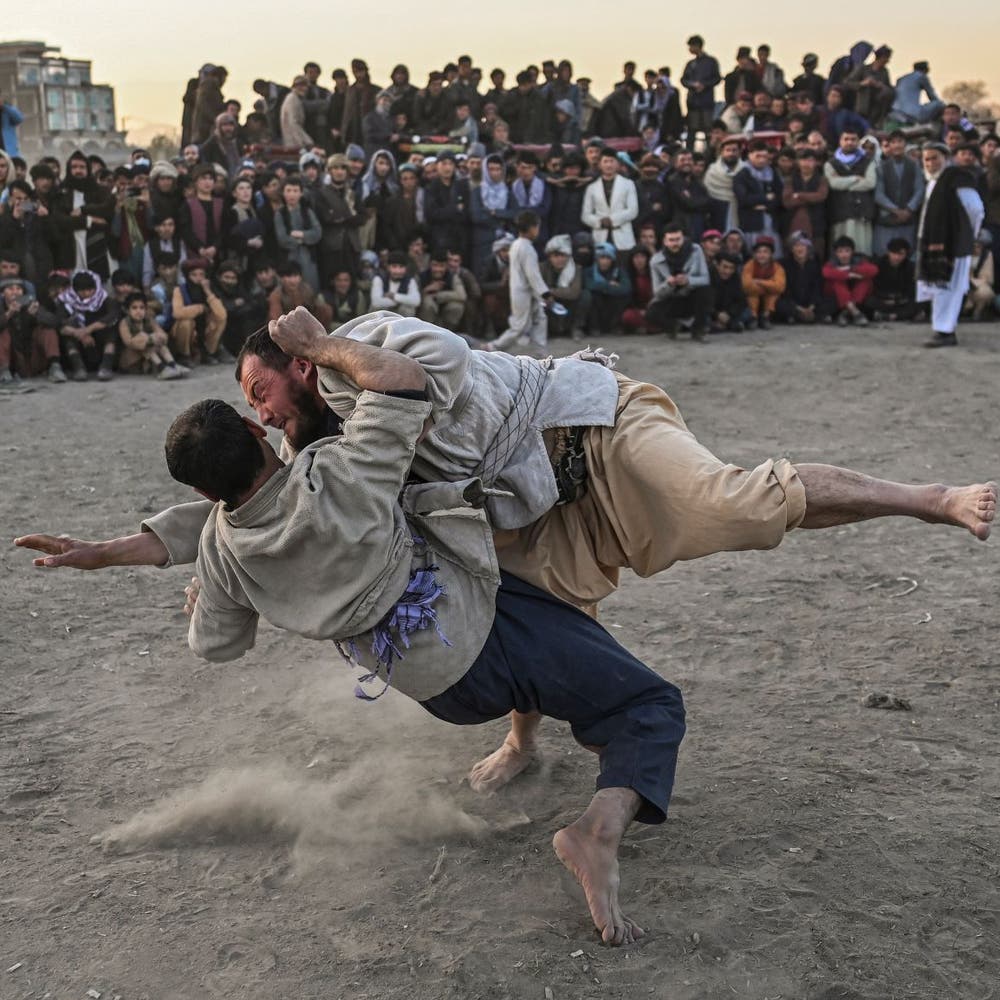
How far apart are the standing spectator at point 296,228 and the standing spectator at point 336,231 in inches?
3.8

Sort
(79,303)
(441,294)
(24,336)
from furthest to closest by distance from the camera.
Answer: (441,294) → (79,303) → (24,336)

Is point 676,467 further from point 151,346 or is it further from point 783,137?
point 783,137

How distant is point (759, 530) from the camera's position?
9.24 ft

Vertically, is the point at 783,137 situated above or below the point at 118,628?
above

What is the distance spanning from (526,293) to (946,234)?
3.79 meters

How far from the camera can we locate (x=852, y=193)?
12672 millimetres

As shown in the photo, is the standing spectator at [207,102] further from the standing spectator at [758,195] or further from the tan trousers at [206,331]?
the standing spectator at [758,195]

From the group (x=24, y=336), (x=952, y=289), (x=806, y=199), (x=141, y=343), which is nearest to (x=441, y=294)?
(x=141, y=343)

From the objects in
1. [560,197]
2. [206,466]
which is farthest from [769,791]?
[560,197]

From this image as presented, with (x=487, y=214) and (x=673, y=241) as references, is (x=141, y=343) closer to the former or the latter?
(x=487, y=214)

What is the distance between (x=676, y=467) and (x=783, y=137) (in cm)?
1287

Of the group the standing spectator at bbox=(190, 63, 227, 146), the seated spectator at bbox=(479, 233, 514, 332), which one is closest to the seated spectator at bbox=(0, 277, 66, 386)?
the seated spectator at bbox=(479, 233, 514, 332)

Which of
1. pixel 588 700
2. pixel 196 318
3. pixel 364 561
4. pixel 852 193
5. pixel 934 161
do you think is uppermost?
pixel 934 161

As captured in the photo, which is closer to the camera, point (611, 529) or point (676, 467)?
point (676, 467)
